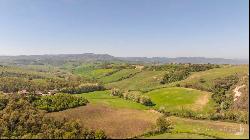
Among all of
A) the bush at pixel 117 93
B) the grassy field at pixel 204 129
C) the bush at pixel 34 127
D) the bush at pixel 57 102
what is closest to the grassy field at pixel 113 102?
the bush at pixel 117 93

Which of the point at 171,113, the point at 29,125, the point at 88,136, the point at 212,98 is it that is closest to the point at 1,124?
the point at 29,125

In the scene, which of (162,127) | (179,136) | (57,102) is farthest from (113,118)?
(179,136)

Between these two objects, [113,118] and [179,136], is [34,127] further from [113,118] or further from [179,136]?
[179,136]

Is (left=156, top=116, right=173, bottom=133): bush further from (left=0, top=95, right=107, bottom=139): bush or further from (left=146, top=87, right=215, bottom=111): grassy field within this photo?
(left=146, top=87, right=215, bottom=111): grassy field

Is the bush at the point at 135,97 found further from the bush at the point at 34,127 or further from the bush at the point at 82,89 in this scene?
the bush at the point at 34,127

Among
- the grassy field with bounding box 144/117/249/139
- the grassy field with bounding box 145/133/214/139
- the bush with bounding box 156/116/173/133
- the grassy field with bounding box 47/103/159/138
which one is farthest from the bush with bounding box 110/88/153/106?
the grassy field with bounding box 145/133/214/139
